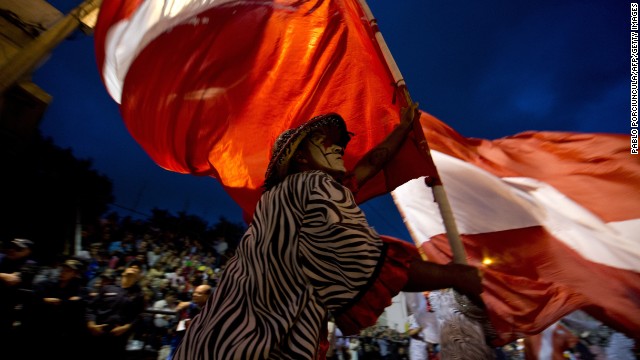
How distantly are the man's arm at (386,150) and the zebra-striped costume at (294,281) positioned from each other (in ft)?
3.15

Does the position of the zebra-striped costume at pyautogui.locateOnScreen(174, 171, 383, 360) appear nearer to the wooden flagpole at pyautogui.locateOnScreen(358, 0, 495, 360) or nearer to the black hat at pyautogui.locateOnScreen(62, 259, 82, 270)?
the wooden flagpole at pyautogui.locateOnScreen(358, 0, 495, 360)

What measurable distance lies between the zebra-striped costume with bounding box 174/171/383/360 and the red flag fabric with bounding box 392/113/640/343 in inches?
96.6

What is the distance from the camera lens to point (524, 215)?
3.42 meters

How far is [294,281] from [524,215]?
9.99 feet

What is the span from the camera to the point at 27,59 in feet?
21.4

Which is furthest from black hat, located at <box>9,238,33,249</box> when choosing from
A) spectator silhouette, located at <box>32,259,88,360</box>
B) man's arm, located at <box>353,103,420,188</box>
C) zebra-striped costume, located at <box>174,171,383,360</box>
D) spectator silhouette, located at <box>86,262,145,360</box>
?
man's arm, located at <box>353,103,420,188</box>

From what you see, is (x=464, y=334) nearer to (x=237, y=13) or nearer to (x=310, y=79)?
(x=310, y=79)

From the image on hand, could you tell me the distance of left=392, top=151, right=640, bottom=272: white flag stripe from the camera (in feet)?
9.95

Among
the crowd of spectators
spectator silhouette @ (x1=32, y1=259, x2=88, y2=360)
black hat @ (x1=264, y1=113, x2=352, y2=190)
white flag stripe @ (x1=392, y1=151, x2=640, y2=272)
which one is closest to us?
black hat @ (x1=264, y1=113, x2=352, y2=190)

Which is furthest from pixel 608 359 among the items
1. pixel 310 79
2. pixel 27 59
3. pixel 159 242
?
pixel 159 242

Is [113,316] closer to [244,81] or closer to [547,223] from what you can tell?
[244,81]

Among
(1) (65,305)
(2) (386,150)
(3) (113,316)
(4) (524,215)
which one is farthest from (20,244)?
(4) (524,215)

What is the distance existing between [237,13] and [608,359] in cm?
845

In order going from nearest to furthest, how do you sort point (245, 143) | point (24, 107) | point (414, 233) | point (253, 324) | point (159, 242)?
point (253, 324) < point (245, 143) < point (414, 233) < point (24, 107) < point (159, 242)
